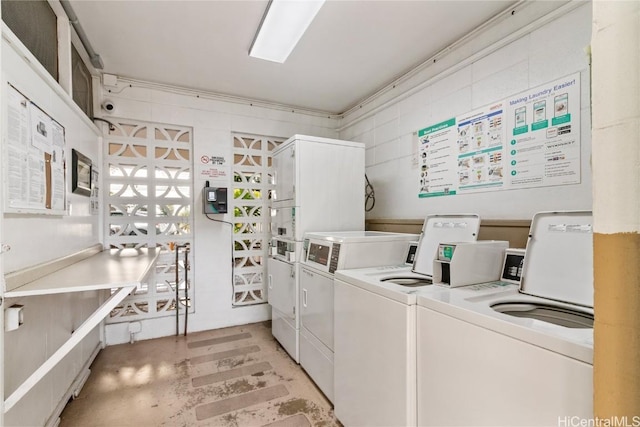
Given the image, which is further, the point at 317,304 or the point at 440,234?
the point at 317,304

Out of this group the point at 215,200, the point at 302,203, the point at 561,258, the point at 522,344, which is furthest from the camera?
the point at 215,200

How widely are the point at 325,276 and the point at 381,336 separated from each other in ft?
2.44

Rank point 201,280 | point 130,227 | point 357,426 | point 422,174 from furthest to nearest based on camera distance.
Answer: point 201,280 < point 130,227 < point 422,174 < point 357,426

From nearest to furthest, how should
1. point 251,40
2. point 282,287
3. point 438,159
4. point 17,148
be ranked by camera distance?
point 17,148 → point 251,40 → point 438,159 → point 282,287

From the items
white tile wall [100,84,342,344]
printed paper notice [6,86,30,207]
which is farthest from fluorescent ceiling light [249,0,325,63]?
printed paper notice [6,86,30,207]

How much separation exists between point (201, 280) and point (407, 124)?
2818 mm

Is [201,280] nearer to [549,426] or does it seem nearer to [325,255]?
[325,255]

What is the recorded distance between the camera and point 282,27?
2.19 meters

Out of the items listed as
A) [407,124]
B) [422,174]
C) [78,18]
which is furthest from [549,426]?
[78,18]

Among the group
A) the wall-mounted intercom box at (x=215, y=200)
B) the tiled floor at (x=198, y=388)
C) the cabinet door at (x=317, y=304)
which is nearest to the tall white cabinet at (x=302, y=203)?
the cabinet door at (x=317, y=304)

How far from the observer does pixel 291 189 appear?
279 cm

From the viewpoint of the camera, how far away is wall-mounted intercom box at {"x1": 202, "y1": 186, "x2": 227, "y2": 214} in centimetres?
320

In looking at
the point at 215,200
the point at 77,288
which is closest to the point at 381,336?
the point at 77,288

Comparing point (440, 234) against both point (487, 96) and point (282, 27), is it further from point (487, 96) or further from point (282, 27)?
point (282, 27)
